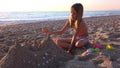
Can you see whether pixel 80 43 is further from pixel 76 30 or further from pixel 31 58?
pixel 31 58

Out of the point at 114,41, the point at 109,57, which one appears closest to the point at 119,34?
the point at 114,41

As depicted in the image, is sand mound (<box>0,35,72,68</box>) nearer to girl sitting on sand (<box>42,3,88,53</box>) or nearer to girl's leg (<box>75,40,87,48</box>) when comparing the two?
girl sitting on sand (<box>42,3,88,53</box>)

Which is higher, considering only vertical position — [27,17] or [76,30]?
[76,30]

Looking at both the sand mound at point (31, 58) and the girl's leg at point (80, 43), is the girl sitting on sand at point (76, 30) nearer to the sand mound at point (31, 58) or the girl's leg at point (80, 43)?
the girl's leg at point (80, 43)

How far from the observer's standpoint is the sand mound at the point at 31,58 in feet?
13.0

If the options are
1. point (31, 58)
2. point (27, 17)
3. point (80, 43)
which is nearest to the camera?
point (31, 58)

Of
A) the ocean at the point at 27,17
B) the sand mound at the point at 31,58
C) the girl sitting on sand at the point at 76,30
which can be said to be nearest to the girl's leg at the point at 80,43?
the girl sitting on sand at the point at 76,30

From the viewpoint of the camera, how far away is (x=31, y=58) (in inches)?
159

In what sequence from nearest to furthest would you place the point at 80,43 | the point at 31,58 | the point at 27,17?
the point at 31,58 < the point at 80,43 < the point at 27,17

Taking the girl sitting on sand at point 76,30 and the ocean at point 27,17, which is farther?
the ocean at point 27,17

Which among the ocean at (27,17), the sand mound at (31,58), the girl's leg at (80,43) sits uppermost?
the sand mound at (31,58)

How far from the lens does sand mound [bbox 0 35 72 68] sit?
395cm

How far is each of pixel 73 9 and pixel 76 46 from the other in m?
0.82

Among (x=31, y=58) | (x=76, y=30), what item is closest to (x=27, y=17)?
(x=76, y=30)
